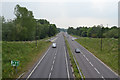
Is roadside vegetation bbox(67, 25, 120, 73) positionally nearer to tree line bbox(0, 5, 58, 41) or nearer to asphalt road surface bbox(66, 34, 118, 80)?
asphalt road surface bbox(66, 34, 118, 80)

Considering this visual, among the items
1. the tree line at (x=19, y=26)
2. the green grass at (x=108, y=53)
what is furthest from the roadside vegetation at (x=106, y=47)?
the tree line at (x=19, y=26)

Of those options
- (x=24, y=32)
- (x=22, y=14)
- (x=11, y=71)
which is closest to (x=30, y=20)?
(x=22, y=14)

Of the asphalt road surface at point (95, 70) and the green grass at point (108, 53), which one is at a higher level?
the green grass at point (108, 53)

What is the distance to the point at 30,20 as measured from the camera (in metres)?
60.9

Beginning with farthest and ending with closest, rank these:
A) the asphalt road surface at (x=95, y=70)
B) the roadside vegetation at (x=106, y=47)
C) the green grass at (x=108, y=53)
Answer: the roadside vegetation at (x=106, y=47) < the green grass at (x=108, y=53) < the asphalt road surface at (x=95, y=70)

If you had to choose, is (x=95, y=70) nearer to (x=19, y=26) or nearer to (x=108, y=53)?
(x=108, y=53)

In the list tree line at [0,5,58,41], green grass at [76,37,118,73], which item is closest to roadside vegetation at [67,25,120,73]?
green grass at [76,37,118,73]

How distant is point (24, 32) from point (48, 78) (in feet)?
128

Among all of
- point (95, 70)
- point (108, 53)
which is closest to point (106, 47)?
point (108, 53)

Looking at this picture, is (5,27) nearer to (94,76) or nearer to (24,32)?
(24,32)

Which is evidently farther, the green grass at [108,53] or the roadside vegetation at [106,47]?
the roadside vegetation at [106,47]

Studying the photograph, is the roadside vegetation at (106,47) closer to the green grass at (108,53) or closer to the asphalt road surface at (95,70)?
the green grass at (108,53)

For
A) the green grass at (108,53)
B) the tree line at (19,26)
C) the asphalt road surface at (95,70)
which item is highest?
the tree line at (19,26)

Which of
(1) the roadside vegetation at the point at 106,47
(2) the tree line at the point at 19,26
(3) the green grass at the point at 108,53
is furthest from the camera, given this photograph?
(2) the tree line at the point at 19,26
